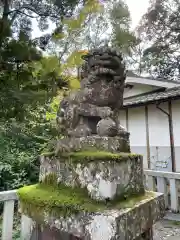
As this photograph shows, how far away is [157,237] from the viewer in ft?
8.42

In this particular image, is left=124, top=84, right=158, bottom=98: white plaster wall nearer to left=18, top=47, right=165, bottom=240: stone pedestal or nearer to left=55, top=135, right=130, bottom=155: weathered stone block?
left=18, top=47, right=165, bottom=240: stone pedestal

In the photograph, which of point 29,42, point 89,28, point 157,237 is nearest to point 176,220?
point 157,237

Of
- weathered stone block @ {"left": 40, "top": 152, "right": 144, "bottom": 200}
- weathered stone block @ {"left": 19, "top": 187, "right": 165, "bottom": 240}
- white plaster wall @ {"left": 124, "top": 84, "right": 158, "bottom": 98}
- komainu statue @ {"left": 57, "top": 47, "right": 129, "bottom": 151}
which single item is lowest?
weathered stone block @ {"left": 19, "top": 187, "right": 165, "bottom": 240}

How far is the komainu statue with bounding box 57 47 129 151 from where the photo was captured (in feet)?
4.99

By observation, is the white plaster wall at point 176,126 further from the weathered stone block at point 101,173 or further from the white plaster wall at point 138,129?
the weathered stone block at point 101,173

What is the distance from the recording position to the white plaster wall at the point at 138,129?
21.4 ft

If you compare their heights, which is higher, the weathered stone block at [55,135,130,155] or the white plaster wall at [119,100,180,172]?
the white plaster wall at [119,100,180,172]

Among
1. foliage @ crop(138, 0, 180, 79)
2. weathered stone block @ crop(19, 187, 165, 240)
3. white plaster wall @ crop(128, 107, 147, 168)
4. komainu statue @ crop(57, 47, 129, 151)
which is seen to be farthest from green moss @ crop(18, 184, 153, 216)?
foliage @ crop(138, 0, 180, 79)

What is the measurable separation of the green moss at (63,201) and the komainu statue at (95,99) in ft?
1.13

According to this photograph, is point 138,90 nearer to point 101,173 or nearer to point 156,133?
point 156,133

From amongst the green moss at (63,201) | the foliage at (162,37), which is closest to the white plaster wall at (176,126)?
the green moss at (63,201)

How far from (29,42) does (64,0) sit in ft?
2.29

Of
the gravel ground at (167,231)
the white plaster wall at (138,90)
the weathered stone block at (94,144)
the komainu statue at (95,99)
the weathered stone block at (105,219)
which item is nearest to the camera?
the weathered stone block at (105,219)

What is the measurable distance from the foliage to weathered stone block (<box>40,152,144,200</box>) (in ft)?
46.4
